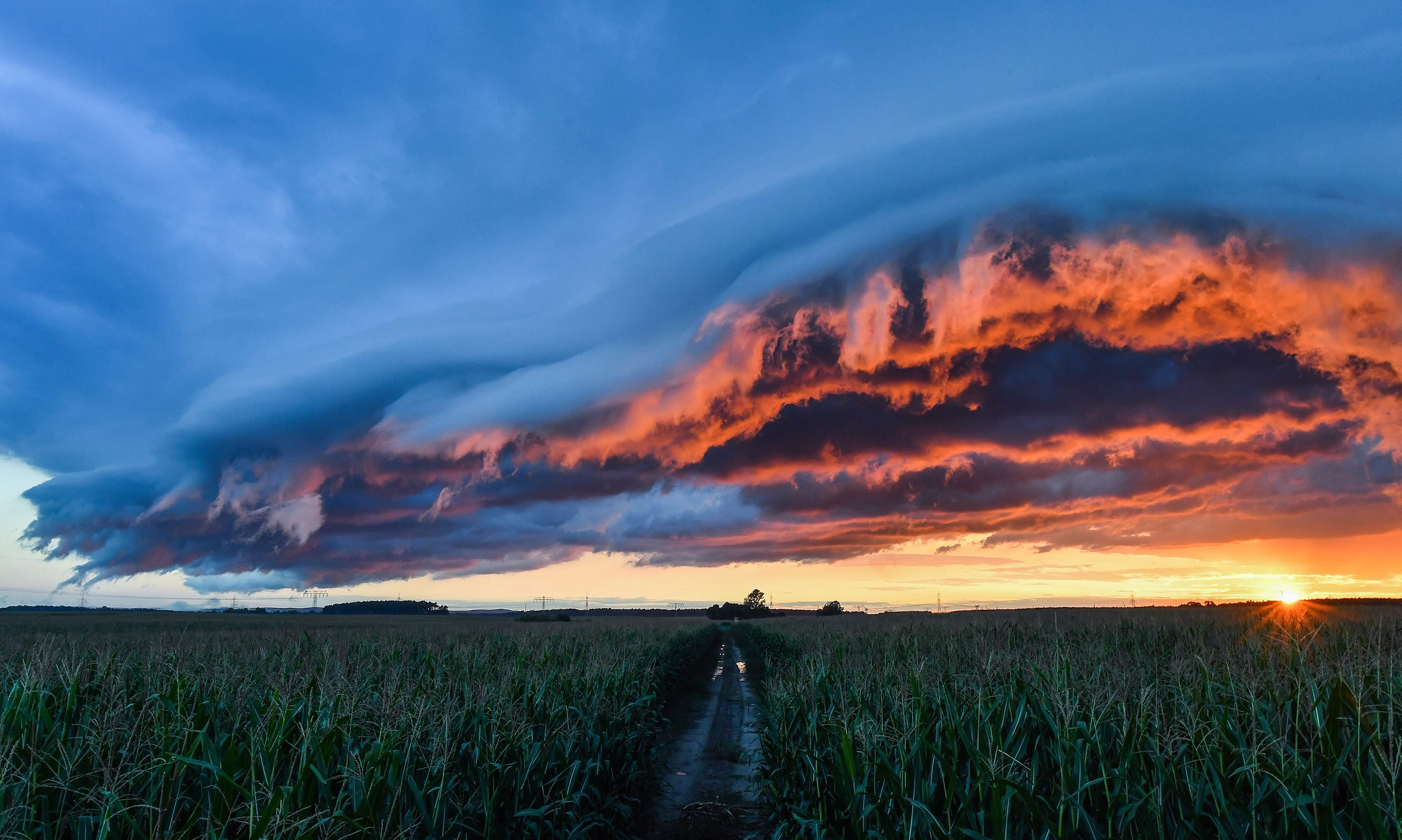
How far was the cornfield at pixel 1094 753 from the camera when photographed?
5598 mm

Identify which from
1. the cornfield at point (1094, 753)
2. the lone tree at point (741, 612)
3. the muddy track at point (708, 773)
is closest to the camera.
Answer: the cornfield at point (1094, 753)

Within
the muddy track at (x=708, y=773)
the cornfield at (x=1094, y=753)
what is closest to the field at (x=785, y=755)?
the cornfield at (x=1094, y=753)

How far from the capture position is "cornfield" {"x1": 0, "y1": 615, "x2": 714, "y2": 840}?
562 centimetres

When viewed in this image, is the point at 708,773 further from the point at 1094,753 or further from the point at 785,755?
the point at 1094,753

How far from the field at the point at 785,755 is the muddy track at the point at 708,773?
0.57 m

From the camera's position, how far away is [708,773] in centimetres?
1548

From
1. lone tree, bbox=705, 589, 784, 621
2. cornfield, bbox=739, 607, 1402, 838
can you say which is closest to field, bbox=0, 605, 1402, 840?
cornfield, bbox=739, 607, 1402, 838

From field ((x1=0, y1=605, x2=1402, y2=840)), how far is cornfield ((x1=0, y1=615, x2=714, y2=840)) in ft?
0.15

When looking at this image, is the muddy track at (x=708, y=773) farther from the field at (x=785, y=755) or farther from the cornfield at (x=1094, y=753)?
the cornfield at (x=1094, y=753)

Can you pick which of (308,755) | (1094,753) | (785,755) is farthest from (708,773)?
(308,755)

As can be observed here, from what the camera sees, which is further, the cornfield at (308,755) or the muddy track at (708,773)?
the muddy track at (708,773)

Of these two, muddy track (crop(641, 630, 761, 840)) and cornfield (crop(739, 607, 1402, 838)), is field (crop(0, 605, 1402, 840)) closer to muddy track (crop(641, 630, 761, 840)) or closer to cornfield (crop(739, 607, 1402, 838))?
cornfield (crop(739, 607, 1402, 838))

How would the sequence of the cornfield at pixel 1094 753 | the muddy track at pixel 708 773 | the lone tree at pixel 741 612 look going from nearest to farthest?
the cornfield at pixel 1094 753
the muddy track at pixel 708 773
the lone tree at pixel 741 612

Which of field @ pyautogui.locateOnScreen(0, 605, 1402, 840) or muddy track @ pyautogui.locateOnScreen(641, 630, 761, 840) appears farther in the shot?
muddy track @ pyautogui.locateOnScreen(641, 630, 761, 840)
